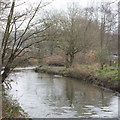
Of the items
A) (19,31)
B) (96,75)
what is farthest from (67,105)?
(96,75)

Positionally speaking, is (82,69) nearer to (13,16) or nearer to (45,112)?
(45,112)

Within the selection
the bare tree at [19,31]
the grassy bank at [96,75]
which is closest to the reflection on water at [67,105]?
the bare tree at [19,31]

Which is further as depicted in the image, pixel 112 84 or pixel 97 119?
pixel 112 84

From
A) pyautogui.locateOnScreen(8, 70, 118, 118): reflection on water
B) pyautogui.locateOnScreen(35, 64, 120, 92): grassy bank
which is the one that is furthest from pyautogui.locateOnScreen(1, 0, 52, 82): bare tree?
pyautogui.locateOnScreen(35, 64, 120, 92): grassy bank

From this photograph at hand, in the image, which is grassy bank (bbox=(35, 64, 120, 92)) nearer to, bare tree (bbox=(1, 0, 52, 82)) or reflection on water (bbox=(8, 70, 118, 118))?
reflection on water (bbox=(8, 70, 118, 118))

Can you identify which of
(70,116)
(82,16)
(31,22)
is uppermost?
(82,16)

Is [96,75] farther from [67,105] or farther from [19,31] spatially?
[19,31]

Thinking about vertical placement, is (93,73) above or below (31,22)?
below

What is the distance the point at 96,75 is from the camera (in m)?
19.1

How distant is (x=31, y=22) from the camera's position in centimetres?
755

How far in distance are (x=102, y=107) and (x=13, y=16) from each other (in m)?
6.30

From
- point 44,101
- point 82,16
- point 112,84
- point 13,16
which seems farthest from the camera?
point 82,16

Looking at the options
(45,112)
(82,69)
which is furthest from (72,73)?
(45,112)

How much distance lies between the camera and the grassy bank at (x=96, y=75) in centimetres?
1574
